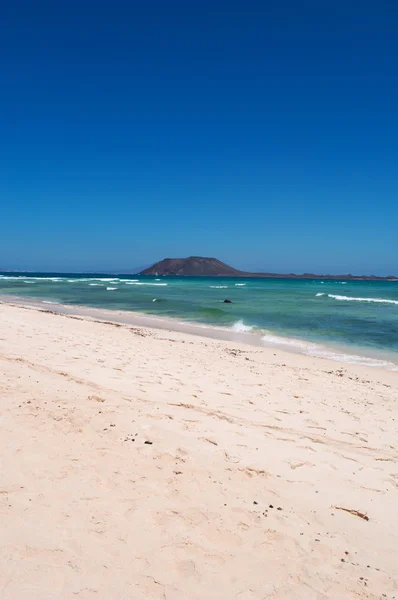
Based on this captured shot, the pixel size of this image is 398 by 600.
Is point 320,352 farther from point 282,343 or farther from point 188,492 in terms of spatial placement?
point 188,492

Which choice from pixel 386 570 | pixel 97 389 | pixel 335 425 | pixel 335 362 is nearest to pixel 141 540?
pixel 386 570

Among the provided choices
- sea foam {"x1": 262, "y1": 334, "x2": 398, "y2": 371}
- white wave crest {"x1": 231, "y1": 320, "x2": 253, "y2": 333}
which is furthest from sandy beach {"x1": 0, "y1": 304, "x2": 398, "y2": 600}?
white wave crest {"x1": 231, "y1": 320, "x2": 253, "y2": 333}

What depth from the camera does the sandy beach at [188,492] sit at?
8.11ft

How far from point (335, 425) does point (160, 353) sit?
16.8 feet

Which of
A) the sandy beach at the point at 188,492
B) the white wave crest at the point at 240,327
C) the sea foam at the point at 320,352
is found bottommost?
the sea foam at the point at 320,352

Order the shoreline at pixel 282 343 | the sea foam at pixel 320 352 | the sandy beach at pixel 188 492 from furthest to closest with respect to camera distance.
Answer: the shoreline at pixel 282 343, the sea foam at pixel 320 352, the sandy beach at pixel 188 492

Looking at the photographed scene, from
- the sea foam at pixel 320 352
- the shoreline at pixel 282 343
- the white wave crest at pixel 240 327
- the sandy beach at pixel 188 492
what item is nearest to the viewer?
the sandy beach at pixel 188 492

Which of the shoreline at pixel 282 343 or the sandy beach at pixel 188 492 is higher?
the sandy beach at pixel 188 492

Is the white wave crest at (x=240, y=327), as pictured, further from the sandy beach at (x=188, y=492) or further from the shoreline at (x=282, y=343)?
the sandy beach at (x=188, y=492)

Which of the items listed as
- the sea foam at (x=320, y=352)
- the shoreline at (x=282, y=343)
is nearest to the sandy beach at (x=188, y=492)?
the sea foam at (x=320, y=352)

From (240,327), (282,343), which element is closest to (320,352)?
(282,343)

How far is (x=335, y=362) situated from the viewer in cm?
1104

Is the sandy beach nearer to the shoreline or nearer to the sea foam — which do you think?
the sea foam

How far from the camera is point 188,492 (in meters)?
3.34
